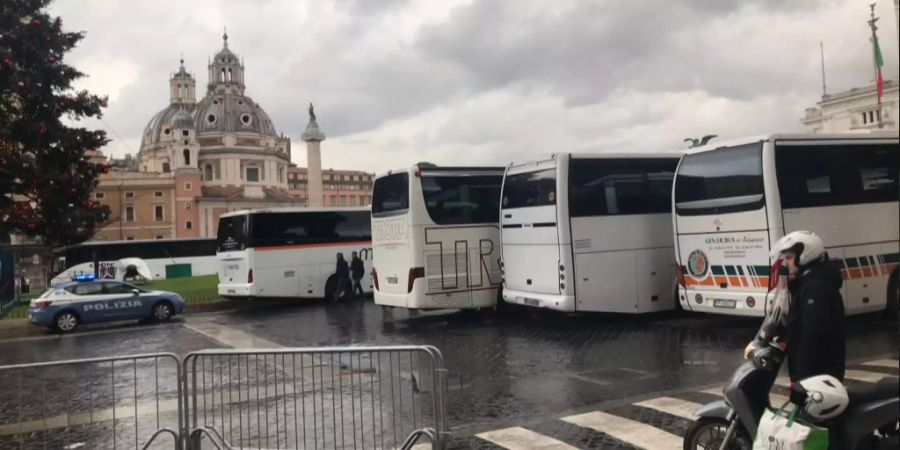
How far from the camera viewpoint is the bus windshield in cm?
1117

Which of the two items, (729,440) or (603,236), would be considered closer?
(729,440)

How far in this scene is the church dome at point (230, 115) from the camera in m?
127

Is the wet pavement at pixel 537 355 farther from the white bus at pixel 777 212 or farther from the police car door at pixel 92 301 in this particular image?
the white bus at pixel 777 212

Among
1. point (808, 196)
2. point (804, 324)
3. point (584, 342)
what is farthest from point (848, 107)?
point (584, 342)

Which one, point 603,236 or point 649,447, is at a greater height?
Result: point 603,236

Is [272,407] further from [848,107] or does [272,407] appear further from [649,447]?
[848,107]

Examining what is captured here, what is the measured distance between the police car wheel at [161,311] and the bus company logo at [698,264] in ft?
47.1

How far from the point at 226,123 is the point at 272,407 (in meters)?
128

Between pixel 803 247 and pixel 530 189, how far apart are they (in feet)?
31.5

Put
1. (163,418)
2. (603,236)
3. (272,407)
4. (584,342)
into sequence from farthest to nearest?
(603,236), (584,342), (163,418), (272,407)

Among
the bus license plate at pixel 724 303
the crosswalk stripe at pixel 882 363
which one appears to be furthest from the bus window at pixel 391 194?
the crosswalk stripe at pixel 882 363

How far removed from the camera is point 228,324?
18.9 m

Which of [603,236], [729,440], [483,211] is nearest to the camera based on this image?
[729,440]

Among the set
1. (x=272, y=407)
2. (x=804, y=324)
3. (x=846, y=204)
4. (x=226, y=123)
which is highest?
(x=226, y=123)
